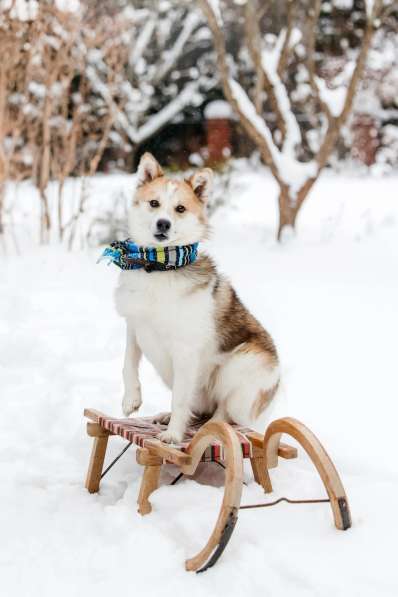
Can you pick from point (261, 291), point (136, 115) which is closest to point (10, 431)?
point (261, 291)

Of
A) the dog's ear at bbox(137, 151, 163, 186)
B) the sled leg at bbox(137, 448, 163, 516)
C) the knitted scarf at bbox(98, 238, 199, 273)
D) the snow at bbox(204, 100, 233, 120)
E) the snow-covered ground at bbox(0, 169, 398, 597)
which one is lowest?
the snow-covered ground at bbox(0, 169, 398, 597)

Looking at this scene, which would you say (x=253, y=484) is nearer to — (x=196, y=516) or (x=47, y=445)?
(x=196, y=516)

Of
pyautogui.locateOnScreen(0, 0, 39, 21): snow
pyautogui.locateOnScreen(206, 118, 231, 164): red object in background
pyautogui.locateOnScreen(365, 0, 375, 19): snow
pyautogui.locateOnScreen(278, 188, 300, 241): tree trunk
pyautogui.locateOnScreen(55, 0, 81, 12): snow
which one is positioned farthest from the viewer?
pyautogui.locateOnScreen(206, 118, 231, 164): red object in background

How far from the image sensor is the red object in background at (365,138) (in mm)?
16531

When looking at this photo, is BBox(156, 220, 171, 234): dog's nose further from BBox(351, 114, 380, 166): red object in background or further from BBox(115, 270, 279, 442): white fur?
BBox(351, 114, 380, 166): red object in background

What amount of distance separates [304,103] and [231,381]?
14.8 meters

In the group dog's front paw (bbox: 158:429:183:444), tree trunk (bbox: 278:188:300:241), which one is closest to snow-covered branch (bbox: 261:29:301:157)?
tree trunk (bbox: 278:188:300:241)

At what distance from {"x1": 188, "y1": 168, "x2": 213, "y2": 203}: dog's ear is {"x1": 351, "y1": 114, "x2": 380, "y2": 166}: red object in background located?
46.0 ft

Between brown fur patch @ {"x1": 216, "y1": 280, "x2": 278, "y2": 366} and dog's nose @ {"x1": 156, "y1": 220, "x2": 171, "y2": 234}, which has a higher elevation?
dog's nose @ {"x1": 156, "y1": 220, "x2": 171, "y2": 234}

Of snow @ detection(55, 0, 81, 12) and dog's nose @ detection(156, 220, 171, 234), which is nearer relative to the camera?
dog's nose @ detection(156, 220, 171, 234)

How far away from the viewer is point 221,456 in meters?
2.88

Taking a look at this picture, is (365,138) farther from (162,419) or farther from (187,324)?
(187,324)

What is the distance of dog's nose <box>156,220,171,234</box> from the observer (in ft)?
9.64

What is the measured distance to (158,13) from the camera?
16.9m
